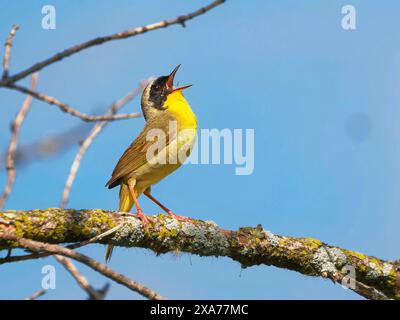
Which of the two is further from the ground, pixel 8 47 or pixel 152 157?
pixel 152 157

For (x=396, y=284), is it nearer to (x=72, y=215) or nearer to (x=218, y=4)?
(x=72, y=215)

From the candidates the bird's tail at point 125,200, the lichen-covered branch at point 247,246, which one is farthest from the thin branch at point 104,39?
the bird's tail at point 125,200

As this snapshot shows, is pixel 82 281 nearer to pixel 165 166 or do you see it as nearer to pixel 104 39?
pixel 104 39

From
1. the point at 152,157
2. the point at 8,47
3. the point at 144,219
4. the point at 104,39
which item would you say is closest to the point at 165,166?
the point at 152,157

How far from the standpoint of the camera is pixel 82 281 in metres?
3.67

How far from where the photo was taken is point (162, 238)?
5.10 metres

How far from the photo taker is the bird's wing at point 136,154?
6586mm

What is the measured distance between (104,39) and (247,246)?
2881 millimetres

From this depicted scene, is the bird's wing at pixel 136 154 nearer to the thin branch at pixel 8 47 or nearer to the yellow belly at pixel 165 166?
the yellow belly at pixel 165 166

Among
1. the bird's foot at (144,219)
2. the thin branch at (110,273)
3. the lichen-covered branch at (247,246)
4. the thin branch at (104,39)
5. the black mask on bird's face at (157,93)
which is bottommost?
the thin branch at (110,273)

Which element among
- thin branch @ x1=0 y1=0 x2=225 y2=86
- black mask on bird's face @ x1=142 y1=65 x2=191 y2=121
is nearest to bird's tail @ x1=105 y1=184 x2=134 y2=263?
black mask on bird's face @ x1=142 y1=65 x2=191 y2=121

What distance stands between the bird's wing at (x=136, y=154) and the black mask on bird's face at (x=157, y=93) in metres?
0.85

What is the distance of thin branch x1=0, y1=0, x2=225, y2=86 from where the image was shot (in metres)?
2.57
